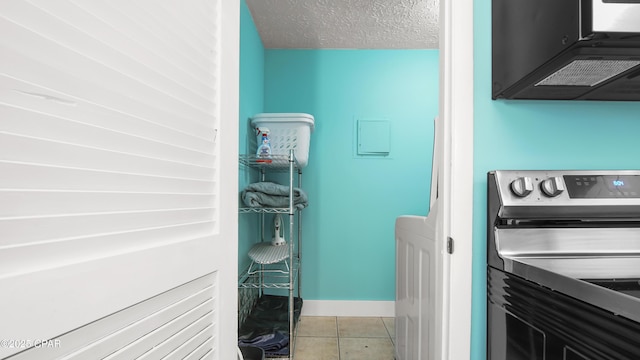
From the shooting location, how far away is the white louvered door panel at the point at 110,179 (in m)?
0.37

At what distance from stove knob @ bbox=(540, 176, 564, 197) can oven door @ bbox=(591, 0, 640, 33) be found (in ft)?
1.19

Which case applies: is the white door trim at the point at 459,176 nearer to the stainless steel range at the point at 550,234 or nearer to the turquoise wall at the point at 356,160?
the stainless steel range at the point at 550,234

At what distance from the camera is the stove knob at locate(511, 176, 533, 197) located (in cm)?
76

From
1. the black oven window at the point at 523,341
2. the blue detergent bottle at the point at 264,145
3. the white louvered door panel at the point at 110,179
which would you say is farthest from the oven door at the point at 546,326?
the blue detergent bottle at the point at 264,145

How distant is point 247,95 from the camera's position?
203 cm

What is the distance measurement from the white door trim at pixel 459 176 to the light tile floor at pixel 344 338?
1204 mm

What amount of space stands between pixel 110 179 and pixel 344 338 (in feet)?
6.54

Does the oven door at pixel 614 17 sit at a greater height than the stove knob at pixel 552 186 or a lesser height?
greater

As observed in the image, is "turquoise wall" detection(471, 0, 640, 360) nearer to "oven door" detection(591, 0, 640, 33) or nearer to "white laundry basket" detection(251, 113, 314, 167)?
"oven door" detection(591, 0, 640, 33)

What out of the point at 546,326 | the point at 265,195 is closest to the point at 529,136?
the point at 546,326

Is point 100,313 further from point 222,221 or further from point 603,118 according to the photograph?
point 603,118

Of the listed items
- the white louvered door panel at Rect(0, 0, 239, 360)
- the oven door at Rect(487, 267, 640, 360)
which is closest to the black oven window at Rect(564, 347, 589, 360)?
the oven door at Rect(487, 267, 640, 360)

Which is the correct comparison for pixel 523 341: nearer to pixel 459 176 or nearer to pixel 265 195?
pixel 459 176

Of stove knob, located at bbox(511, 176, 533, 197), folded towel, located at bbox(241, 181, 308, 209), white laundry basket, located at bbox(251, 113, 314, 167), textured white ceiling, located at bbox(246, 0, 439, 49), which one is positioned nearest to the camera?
stove knob, located at bbox(511, 176, 533, 197)
